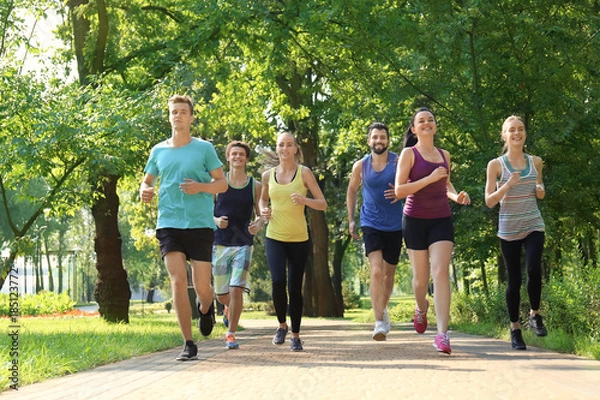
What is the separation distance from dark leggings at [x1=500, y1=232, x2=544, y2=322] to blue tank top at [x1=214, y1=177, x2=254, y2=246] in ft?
10.2

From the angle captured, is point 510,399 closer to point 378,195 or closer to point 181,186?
point 181,186

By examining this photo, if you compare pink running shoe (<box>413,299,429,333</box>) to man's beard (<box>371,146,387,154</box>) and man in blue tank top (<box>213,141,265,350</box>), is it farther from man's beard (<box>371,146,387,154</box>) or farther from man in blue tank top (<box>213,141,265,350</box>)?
man in blue tank top (<box>213,141,265,350</box>)

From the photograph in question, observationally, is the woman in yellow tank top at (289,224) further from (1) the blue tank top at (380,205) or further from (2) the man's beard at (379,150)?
(2) the man's beard at (379,150)

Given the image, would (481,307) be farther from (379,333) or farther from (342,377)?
(342,377)

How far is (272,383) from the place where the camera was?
21.7ft

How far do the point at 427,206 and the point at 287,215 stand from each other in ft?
5.50

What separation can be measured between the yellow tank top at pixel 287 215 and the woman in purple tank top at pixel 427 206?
1.30 metres

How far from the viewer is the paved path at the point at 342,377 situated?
5938mm

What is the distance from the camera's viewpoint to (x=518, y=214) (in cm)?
935

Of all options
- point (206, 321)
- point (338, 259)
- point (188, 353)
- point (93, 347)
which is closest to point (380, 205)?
point (206, 321)

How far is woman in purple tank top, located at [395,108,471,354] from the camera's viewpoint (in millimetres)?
8812

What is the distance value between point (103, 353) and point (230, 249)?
7.47ft

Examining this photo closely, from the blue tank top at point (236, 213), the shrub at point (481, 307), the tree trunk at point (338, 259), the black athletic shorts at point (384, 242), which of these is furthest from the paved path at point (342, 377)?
the tree trunk at point (338, 259)

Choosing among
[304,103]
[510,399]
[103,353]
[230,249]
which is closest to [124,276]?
[230,249]
